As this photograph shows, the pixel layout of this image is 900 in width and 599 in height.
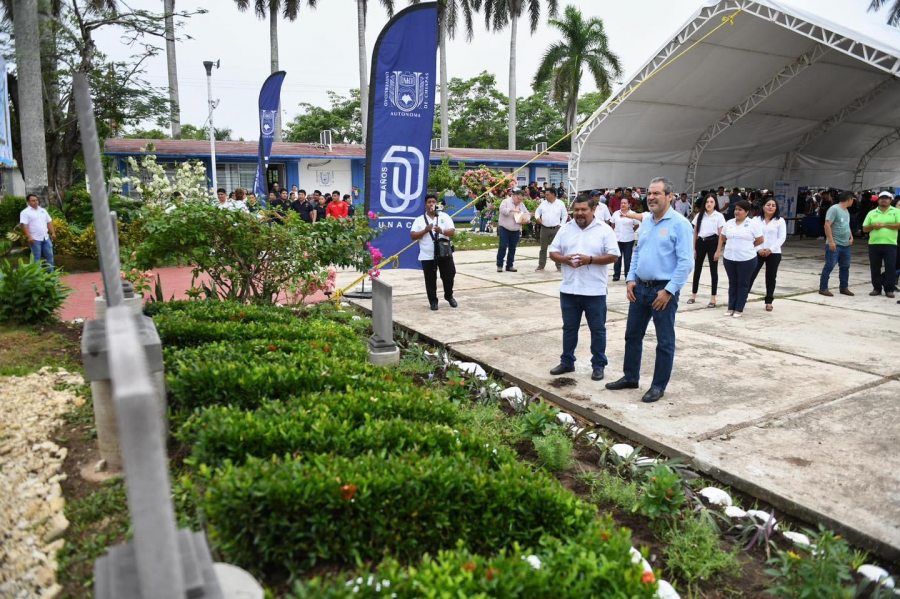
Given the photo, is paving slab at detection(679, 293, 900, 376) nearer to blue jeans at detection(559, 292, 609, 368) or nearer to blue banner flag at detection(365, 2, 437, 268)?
blue jeans at detection(559, 292, 609, 368)

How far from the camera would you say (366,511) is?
2523 mm

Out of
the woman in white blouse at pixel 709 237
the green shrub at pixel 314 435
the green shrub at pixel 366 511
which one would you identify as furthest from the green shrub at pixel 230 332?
the woman in white blouse at pixel 709 237

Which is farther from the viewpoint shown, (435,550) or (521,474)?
(521,474)

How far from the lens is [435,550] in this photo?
8.60ft

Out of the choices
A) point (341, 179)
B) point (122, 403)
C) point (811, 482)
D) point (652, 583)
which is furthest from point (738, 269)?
point (341, 179)

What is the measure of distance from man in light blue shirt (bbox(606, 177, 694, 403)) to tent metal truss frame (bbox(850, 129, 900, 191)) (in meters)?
23.8

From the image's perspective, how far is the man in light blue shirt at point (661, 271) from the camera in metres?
4.86

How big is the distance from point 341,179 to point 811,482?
78.9 feet

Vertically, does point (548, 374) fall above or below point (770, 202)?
below

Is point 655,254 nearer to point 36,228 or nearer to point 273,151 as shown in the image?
point 36,228

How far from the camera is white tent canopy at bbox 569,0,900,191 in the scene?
13.3m

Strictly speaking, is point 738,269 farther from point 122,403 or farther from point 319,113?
point 319,113

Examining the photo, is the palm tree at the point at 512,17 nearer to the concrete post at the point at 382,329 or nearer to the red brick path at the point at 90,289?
the red brick path at the point at 90,289

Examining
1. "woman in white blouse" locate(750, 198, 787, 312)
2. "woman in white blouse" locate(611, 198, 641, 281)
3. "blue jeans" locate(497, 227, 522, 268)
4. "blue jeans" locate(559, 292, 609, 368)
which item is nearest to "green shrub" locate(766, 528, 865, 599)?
"blue jeans" locate(559, 292, 609, 368)
